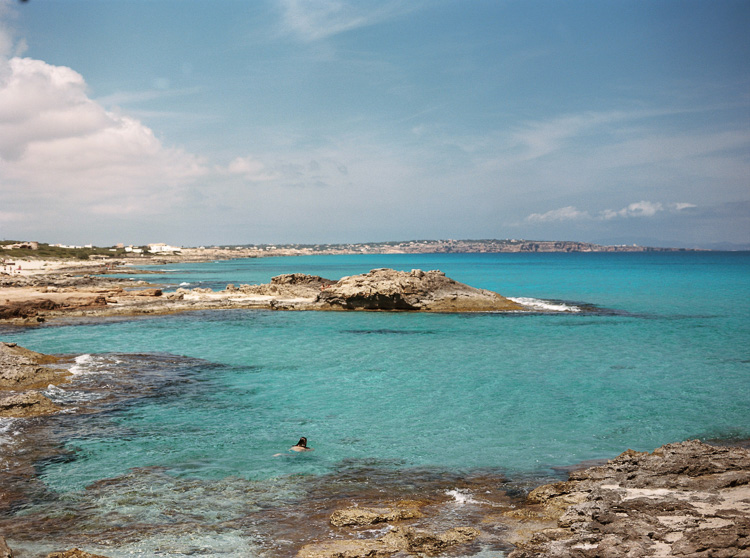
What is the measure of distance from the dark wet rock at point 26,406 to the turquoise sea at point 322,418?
0.79 metres

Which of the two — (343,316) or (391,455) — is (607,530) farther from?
(343,316)

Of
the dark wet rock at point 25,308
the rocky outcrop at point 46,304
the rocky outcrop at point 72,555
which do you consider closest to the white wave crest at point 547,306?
the rocky outcrop at point 46,304

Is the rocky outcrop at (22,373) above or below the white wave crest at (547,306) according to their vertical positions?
below

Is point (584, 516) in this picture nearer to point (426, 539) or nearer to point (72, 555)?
point (426, 539)

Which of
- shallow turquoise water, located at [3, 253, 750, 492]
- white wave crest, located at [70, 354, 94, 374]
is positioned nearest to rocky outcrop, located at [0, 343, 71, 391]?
white wave crest, located at [70, 354, 94, 374]

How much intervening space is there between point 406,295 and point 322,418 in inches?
919

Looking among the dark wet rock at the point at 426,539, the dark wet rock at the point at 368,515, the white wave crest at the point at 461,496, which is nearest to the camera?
the dark wet rock at the point at 426,539

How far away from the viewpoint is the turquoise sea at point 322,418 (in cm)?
866

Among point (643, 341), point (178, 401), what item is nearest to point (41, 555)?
point (178, 401)

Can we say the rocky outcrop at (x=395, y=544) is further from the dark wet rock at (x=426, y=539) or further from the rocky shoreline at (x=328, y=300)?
the rocky shoreline at (x=328, y=300)

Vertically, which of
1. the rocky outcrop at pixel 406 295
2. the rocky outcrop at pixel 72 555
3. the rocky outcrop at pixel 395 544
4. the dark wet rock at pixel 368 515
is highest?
the rocky outcrop at pixel 406 295

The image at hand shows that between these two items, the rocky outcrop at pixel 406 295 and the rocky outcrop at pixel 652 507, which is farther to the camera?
the rocky outcrop at pixel 406 295

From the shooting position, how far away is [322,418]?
1429cm

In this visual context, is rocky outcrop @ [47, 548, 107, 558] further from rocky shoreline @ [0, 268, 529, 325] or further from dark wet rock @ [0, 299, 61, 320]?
dark wet rock @ [0, 299, 61, 320]
